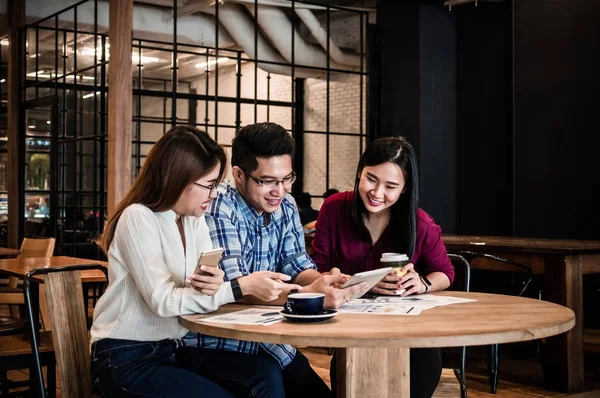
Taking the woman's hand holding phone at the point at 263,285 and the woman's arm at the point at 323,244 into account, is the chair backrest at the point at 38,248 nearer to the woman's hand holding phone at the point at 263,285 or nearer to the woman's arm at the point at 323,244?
the woman's arm at the point at 323,244

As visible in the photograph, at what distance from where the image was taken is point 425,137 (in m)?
8.37

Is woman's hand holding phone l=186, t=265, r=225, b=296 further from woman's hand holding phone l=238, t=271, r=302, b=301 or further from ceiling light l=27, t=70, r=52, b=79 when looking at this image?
ceiling light l=27, t=70, r=52, b=79

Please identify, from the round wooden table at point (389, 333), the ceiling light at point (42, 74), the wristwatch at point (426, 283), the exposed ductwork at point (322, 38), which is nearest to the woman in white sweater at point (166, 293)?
the round wooden table at point (389, 333)

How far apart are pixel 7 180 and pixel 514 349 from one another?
6918mm

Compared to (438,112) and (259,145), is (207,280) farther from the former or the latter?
(438,112)

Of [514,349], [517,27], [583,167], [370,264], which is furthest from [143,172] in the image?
[517,27]

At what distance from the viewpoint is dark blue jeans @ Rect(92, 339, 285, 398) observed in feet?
6.64

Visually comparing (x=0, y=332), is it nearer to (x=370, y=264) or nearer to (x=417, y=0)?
(x=370, y=264)

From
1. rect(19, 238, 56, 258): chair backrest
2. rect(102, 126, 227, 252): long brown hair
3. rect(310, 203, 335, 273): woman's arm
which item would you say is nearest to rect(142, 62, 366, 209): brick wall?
rect(19, 238, 56, 258): chair backrest

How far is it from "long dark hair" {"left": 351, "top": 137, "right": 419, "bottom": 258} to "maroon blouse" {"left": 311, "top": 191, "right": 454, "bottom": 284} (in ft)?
0.13

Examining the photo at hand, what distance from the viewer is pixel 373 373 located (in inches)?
76.4

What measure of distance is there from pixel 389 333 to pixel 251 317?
1.44 feet

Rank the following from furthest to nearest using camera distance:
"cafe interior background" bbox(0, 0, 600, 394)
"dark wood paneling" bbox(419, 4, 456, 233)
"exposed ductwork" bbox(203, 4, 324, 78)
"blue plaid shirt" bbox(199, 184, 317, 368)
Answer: "exposed ductwork" bbox(203, 4, 324, 78)
"dark wood paneling" bbox(419, 4, 456, 233)
"cafe interior background" bbox(0, 0, 600, 394)
"blue plaid shirt" bbox(199, 184, 317, 368)

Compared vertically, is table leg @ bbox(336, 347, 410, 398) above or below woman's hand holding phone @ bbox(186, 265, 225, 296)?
below
